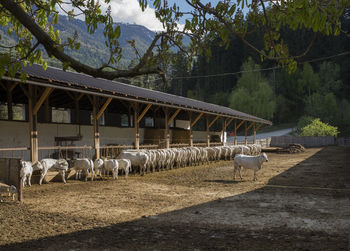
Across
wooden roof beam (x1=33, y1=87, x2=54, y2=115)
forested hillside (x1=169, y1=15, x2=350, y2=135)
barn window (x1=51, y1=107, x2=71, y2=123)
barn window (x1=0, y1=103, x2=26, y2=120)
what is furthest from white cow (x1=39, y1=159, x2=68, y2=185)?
forested hillside (x1=169, y1=15, x2=350, y2=135)

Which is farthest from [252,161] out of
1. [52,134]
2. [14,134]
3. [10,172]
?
[14,134]

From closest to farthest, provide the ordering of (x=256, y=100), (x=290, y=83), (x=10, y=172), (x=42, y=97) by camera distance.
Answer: (x=10, y=172) → (x=42, y=97) → (x=256, y=100) → (x=290, y=83)

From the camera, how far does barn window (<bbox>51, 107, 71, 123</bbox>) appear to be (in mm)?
17562

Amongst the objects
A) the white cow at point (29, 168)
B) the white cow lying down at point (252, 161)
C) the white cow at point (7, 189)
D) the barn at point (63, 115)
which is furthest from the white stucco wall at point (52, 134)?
the white cow lying down at point (252, 161)

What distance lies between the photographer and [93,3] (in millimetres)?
4113

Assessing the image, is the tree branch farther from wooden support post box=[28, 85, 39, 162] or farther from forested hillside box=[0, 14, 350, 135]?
forested hillside box=[0, 14, 350, 135]

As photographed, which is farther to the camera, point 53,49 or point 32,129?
point 32,129

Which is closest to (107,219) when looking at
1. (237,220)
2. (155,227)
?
(155,227)

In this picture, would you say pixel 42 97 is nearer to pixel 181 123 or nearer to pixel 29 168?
pixel 29 168

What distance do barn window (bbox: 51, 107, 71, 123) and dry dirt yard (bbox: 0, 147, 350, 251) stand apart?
27.3 feet

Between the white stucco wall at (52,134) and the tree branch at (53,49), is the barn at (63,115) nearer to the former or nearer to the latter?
the white stucco wall at (52,134)

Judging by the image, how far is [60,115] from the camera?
17.9m

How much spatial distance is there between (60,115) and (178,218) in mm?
13665

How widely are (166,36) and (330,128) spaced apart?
4915 cm
